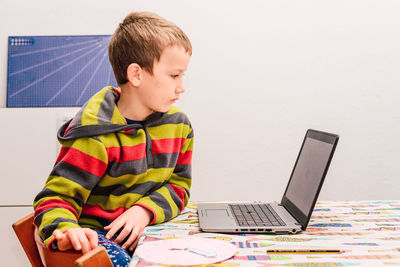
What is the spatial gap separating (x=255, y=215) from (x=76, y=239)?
0.43 metres

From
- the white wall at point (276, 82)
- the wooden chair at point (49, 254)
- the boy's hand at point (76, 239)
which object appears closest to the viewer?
the wooden chair at point (49, 254)

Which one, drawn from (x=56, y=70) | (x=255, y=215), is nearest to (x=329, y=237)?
(x=255, y=215)

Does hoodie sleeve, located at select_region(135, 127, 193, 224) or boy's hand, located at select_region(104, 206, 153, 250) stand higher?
hoodie sleeve, located at select_region(135, 127, 193, 224)

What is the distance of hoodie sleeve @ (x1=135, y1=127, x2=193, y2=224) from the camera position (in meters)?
0.96

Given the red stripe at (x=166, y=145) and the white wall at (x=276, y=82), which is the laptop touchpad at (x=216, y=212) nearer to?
the red stripe at (x=166, y=145)

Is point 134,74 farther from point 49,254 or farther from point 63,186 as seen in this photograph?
point 49,254

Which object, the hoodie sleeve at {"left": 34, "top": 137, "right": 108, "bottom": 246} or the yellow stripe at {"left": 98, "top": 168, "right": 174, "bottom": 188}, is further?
the yellow stripe at {"left": 98, "top": 168, "right": 174, "bottom": 188}

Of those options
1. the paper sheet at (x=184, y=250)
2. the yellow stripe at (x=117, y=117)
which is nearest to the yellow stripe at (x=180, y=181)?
the yellow stripe at (x=117, y=117)

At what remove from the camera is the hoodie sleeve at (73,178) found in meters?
0.86

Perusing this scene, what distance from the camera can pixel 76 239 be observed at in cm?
73

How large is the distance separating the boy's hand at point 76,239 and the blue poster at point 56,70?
139 cm

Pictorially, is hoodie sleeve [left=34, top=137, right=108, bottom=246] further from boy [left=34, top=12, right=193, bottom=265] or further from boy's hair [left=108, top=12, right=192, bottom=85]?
boy's hair [left=108, top=12, right=192, bottom=85]

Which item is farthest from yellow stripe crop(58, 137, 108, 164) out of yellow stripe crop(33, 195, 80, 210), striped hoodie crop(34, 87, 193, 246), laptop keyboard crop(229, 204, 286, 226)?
laptop keyboard crop(229, 204, 286, 226)

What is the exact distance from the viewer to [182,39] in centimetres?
104
